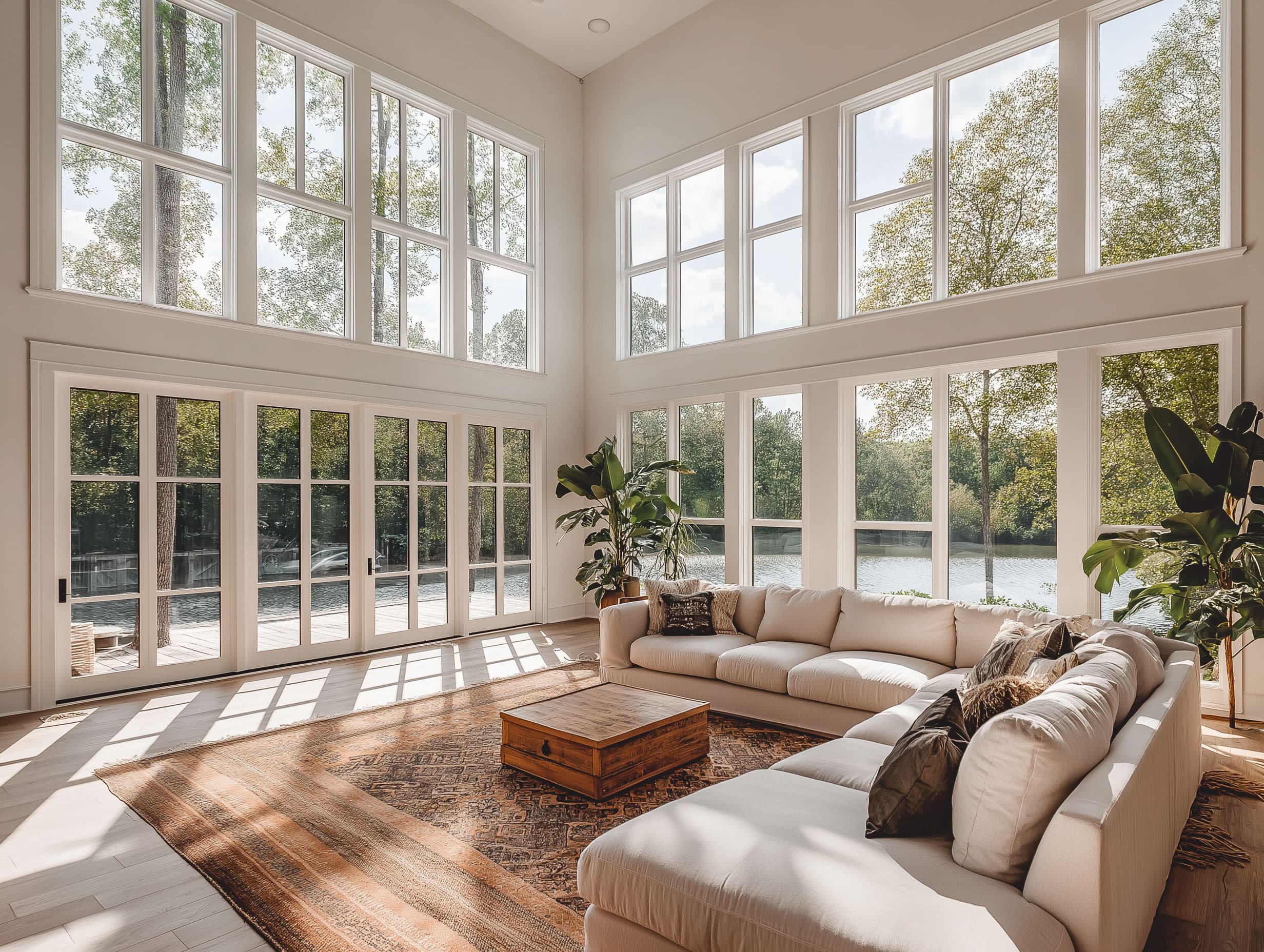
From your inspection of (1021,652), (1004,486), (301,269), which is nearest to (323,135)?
(301,269)

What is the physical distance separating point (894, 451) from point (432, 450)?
13.9ft

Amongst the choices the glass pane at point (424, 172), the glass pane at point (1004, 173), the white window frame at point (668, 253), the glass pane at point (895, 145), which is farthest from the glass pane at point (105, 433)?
the glass pane at point (1004, 173)

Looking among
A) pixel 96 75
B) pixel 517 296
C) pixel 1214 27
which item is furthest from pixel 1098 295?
pixel 96 75

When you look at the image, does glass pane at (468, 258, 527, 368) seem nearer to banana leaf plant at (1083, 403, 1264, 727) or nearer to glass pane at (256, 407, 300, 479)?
glass pane at (256, 407, 300, 479)

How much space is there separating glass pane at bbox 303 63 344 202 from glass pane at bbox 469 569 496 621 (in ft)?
12.2

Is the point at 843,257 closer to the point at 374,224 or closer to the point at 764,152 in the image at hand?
the point at 764,152

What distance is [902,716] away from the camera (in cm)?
318

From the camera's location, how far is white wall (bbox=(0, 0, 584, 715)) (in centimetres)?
462

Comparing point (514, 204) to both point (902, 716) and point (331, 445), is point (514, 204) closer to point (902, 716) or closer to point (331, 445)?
point (331, 445)

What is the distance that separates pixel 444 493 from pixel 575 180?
3.99 m

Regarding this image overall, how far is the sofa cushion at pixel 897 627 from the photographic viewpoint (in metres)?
4.16

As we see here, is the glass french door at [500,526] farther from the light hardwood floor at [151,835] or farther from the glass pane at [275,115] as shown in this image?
the glass pane at [275,115]

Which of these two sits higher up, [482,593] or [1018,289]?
[1018,289]

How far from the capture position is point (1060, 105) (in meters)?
5.10
